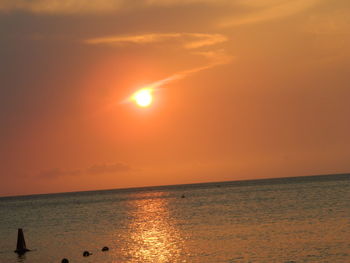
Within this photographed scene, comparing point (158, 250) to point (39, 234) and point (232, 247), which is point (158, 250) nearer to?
point (232, 247)

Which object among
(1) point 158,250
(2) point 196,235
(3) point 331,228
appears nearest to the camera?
(1) point 158,250

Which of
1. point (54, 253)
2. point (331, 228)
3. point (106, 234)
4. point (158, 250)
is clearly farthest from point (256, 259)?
point (106, 234)

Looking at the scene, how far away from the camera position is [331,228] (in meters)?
51.7

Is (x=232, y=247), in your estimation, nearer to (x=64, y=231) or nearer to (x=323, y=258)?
(x=323, y=258)

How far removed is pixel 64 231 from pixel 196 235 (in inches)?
859

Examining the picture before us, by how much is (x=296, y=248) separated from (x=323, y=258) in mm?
4550

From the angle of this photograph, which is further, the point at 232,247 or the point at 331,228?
the point at 331,228

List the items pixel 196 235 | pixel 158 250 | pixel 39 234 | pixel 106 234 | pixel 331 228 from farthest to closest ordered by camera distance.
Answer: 1. pixel 39 234
2. pixel 106 234
3. pixel 196 235
4. pixel 331 228
5. pixel 158 250

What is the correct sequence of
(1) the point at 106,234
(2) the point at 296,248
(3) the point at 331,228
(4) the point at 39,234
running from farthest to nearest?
1. (4) the point at 39,234
2. (1) the point at 106,234
3. (3) the point at 331,228
4. (2) the point at 296,248

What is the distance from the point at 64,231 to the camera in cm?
7025

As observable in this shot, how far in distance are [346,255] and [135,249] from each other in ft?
59.3

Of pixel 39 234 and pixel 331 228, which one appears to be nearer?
pixel 331 228

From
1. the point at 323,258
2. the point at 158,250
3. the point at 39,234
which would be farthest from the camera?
the point at 39,234

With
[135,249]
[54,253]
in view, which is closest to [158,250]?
[135,249]
